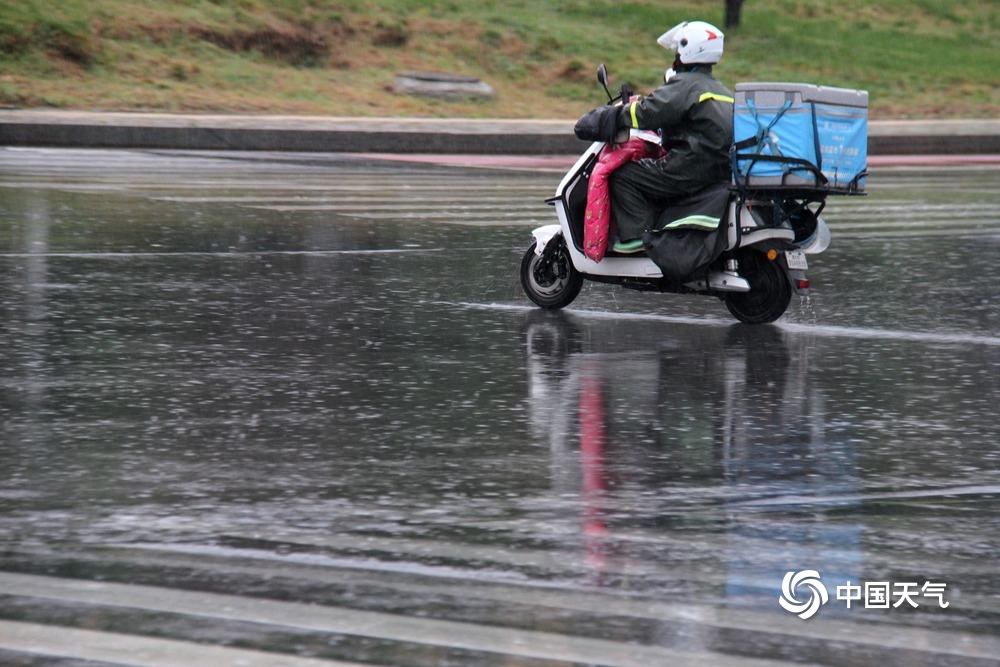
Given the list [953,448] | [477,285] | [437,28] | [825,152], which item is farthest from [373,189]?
[437,28]

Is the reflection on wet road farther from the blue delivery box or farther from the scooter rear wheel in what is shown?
the blue delivery box

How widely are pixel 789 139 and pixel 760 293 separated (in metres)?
0.94

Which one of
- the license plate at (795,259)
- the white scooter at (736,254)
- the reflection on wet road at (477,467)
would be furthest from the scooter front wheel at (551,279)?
the license plate at (795,259)

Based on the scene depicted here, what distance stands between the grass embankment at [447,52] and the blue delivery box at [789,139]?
20057mm

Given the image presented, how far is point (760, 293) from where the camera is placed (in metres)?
9.80

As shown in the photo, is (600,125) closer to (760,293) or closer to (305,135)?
(760,293)

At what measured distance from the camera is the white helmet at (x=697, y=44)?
31.3 ft

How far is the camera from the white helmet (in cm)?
955

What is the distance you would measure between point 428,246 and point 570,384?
19.0ft

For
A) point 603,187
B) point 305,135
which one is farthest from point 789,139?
point 305,135
